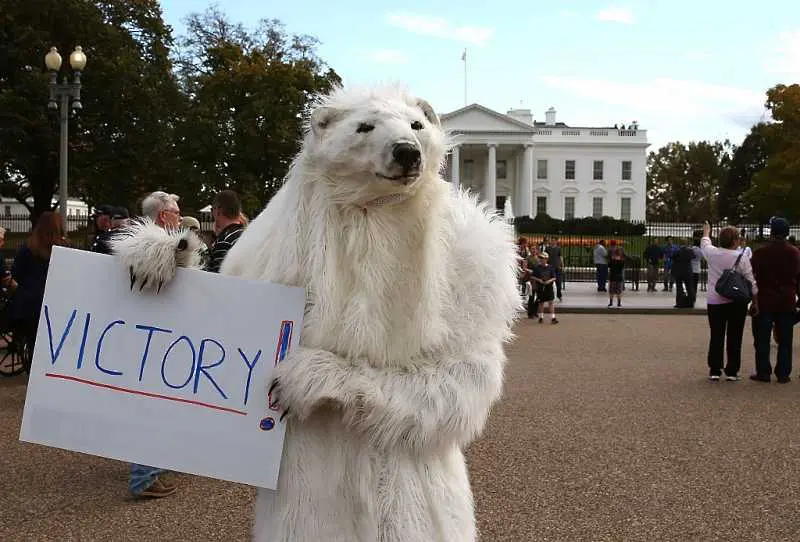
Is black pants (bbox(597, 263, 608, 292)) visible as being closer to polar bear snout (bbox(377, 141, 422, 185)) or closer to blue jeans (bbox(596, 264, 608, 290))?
blue jeans (bbox(596, 264, 608, 290))

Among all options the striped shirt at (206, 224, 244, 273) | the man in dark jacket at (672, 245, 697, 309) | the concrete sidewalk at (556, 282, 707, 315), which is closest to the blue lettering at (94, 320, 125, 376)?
the striped shirt at (206, 224, 244, 273)

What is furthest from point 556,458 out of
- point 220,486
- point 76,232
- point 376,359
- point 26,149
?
point 76,232

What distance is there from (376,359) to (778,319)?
8.44 meters

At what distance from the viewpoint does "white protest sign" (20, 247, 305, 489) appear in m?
2.10

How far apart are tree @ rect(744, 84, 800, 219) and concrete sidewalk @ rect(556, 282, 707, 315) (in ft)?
64.1

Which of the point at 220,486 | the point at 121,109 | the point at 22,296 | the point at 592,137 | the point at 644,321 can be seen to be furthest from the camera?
the point at 592,137

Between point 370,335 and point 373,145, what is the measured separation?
0.50m

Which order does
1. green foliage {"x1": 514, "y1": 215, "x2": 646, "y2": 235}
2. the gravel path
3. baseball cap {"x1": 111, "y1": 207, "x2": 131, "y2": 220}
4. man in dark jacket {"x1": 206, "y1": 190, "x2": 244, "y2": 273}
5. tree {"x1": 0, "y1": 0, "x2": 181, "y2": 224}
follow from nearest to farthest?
the gravel path < man in dark jacket {"x1": 206, "y1": 190, "x2": 244, "y2": 273} < baseball cap {"x1": 111, "y1": 207, "x2": 131, "y2": 220} < tree {"x1": 0, "y1": 0, "x2": 181, "y2": 224} < green foliage {"x1": 514, "y1": 215, "x2": 646, "y2": 235}

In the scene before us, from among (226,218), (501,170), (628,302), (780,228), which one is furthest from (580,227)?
(226,218)

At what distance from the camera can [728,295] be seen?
8617mm

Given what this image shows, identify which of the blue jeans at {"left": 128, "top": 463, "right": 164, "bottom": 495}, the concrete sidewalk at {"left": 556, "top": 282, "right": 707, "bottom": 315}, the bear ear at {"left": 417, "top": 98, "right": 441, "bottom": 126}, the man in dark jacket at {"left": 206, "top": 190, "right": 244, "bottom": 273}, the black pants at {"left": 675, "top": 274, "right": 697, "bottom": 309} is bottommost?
the concrete sidewalk at {"left": 556, "top": 282, "right": 707, "bottom": 315}

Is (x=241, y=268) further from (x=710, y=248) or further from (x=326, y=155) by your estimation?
(x=710, y=248)

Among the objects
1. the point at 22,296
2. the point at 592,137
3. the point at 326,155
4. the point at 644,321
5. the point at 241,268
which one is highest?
the point at 592,137

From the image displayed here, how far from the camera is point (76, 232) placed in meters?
30.4
